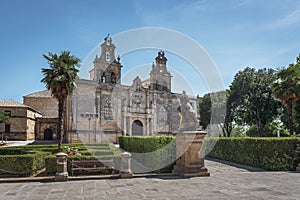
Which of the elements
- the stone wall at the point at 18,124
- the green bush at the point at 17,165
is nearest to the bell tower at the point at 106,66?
the stone wall at the point at 18,124

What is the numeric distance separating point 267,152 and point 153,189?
8.72 m

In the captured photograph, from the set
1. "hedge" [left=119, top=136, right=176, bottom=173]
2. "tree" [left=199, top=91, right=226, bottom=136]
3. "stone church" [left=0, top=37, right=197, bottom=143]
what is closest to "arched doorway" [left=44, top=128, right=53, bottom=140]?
"stone church" [left=0, top=37, right=197, bottom=143]

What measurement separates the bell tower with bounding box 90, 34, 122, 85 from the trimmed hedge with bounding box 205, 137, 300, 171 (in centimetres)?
1983

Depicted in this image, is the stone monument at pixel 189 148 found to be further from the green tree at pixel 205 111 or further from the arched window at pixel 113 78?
the green tree at pixel 205 111

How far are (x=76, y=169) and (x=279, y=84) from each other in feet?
56.4

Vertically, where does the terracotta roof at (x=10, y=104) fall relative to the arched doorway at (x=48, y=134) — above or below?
above

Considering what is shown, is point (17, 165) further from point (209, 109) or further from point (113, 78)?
point (209, 109)

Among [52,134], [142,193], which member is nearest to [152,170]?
[142,193]

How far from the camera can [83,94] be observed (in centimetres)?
2939

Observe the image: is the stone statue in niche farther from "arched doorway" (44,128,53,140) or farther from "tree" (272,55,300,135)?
"arched doorway" (44,128,53,140)

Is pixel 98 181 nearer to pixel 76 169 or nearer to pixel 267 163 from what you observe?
pixel 76 169

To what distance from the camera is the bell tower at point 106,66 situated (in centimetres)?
3144

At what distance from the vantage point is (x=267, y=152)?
44.8 ft

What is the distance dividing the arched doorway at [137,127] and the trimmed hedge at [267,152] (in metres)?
18.4
